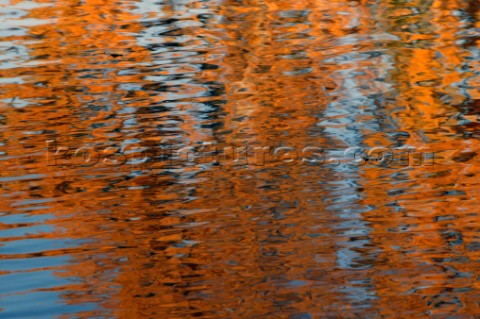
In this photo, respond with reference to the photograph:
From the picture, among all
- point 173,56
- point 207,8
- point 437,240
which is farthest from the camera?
point 207,8

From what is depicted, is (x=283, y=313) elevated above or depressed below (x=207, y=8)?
above

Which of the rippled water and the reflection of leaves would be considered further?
the reflection of leaves

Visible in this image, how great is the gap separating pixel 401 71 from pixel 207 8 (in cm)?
317

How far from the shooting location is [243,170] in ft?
13.9

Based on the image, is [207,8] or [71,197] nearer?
[71,197]

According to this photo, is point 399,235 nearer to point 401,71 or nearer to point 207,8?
point 401,71

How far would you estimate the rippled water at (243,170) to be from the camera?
2994 mm

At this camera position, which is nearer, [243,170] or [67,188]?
[67,188]

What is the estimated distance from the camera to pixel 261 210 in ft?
12.1

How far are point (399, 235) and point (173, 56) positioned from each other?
3646mm

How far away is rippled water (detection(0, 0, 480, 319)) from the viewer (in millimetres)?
2994

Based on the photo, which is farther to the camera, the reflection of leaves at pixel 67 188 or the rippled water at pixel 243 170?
the reflection of leaves at pixel 67 188

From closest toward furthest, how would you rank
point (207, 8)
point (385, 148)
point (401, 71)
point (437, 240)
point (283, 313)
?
point (283, 313) → point (437, 240) → point (385, 148) → point (401, 71) → point (207, 8)

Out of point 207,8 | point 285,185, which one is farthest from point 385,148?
point 207,8
